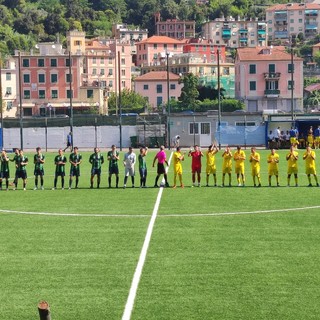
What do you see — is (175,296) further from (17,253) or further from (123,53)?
(123,53)

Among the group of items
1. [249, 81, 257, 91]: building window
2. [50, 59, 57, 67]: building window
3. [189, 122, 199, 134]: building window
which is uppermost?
[50, 59, 57, 67]: building window

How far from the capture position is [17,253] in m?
19.0

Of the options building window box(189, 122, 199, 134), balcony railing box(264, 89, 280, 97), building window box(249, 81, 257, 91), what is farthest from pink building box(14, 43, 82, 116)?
building window box(189, 122, 199, 134)

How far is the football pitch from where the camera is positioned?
Result: 14.0 m

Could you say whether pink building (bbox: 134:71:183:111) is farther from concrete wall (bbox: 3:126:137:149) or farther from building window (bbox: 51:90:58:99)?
concrete wall (bbox: 3:126:137:149)

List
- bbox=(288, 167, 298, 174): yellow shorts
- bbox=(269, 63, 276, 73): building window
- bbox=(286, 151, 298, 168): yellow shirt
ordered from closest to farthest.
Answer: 1. bbox=(286, 151, 298, 168): yellow shirt
2. bbox=(288, 167, 298, 174): yellow shorts
3. bbox=(269, 63, 276, 73): building window

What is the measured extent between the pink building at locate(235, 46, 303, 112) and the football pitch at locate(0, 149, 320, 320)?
93.4 meters

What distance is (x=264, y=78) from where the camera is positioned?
123000 millimetres

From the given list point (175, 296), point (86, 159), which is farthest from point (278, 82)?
point (175, 296)

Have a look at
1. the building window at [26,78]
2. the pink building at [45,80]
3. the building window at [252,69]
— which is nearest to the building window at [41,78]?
the pink building at [45,80]

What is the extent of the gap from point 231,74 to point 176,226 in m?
145

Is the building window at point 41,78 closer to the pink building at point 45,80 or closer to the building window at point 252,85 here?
the pink building at point 45,80

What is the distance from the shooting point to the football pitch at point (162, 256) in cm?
1398

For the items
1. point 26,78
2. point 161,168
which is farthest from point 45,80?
point 161,168
